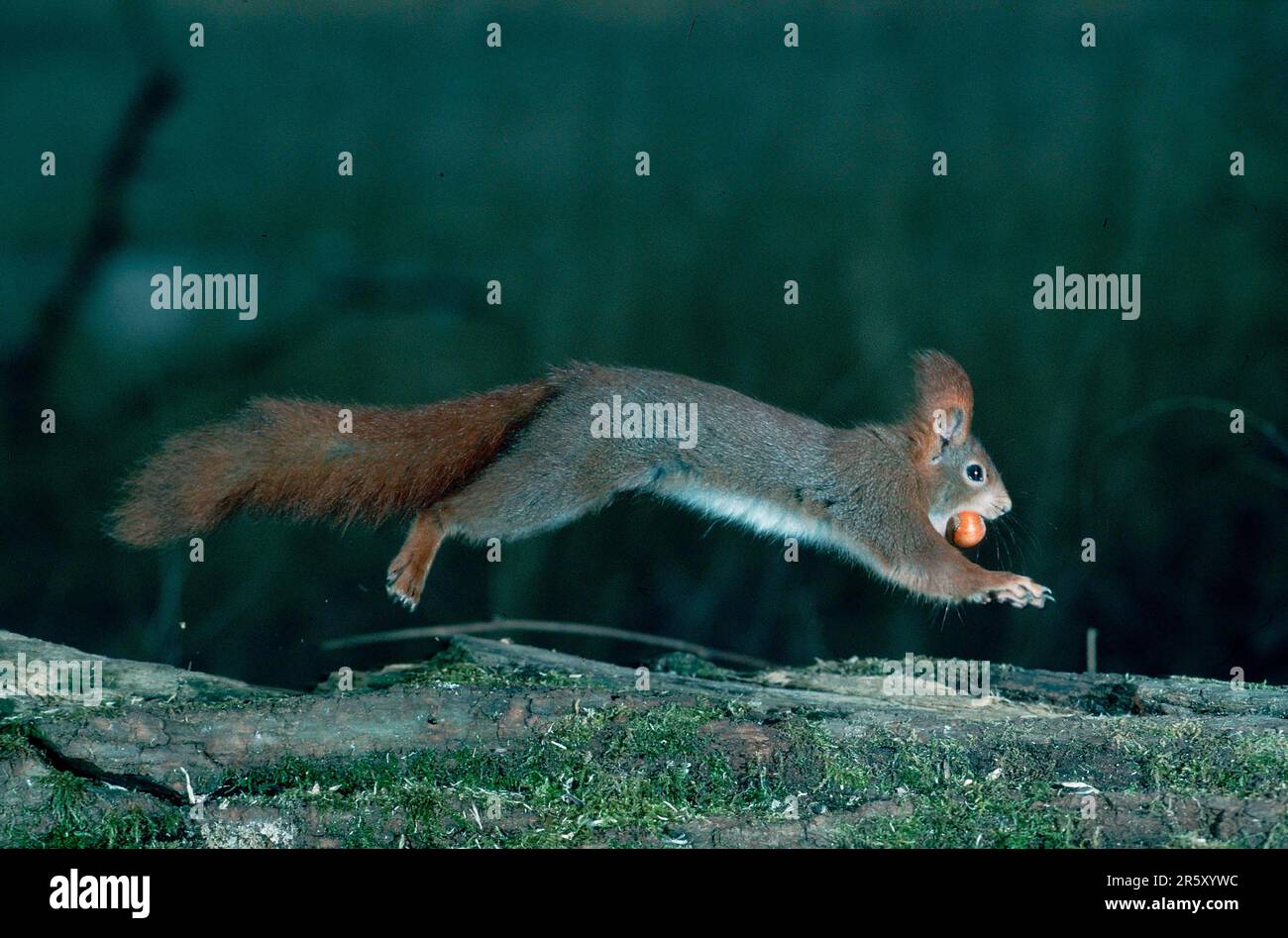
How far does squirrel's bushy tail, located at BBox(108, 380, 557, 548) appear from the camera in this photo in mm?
3176

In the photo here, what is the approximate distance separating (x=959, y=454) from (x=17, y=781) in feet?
9.51

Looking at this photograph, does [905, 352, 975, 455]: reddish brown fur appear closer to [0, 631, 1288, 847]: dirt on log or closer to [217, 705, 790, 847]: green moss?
[0, 631, 1288, 847]: dirt on log

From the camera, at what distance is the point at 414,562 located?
3.21 m

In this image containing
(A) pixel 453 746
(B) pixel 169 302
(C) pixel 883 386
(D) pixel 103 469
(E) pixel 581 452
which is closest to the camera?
(A) pixel 453 746

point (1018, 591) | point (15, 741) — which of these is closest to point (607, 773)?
point (15, 741)

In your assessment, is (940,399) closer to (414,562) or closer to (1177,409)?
(414,562)

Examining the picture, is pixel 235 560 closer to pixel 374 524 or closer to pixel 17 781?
pixel 374 524

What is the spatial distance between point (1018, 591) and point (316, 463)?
7.01 feet

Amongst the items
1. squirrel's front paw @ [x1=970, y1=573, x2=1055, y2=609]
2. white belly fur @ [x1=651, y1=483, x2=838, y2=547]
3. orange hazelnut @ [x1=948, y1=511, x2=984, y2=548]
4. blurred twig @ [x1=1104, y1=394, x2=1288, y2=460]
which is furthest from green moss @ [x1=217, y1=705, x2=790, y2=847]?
blurred twig @ [x1=1104, y1=394, x2=1288, y2=460]

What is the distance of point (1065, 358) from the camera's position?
516cm

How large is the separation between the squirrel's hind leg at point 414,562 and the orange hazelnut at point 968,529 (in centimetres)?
174

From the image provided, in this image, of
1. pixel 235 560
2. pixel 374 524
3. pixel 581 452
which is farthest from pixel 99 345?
pixel 581 452

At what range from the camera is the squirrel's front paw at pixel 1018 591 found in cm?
338

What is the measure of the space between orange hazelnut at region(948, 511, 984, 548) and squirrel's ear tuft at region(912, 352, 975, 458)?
0.24m
